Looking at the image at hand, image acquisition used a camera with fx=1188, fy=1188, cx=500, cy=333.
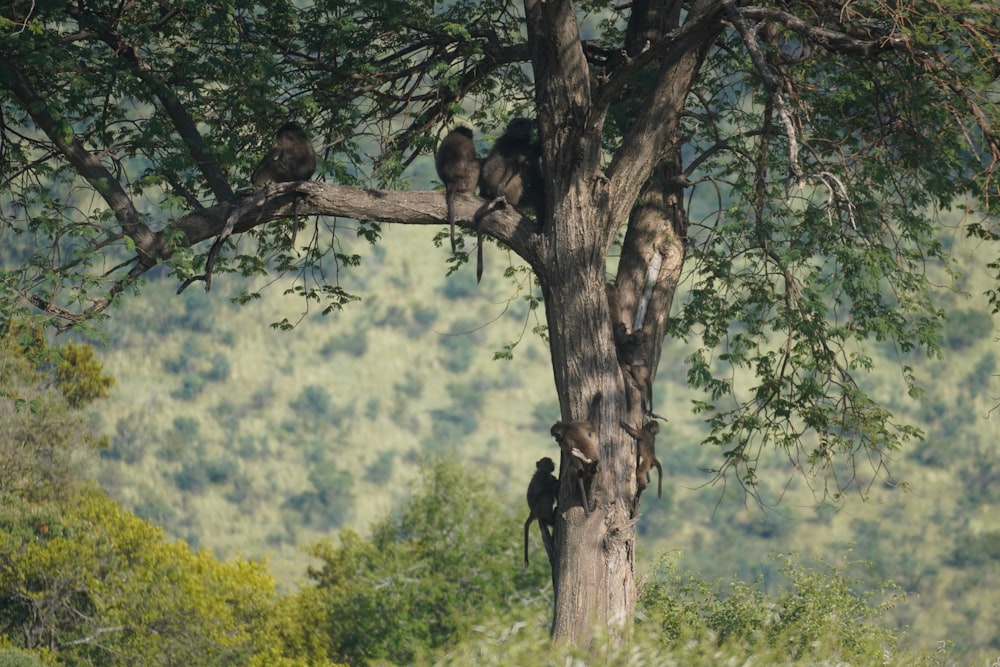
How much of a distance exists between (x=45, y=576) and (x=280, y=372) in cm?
5357

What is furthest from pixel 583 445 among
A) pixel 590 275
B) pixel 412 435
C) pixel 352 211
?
pixel 412 435

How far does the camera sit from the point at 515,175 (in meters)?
Answer: 7.85

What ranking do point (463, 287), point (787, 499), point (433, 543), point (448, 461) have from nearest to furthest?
point (433, 543) < point (448, 461) < point (787, 499) < point (463, 287)

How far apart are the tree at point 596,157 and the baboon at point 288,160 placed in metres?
0.16

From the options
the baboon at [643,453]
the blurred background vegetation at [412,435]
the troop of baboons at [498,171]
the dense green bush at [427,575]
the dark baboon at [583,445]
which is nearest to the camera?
the dark baboon at [583,445]

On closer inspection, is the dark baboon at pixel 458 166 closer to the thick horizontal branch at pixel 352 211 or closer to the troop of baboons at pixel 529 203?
the troop of baboons at pixel 529 203

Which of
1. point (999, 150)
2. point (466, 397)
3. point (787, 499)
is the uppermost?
point (466, 397)

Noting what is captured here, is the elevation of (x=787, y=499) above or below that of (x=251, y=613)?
above

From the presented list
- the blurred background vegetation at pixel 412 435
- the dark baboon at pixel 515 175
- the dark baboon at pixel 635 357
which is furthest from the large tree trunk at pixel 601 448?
the blurred background vegetation at pixel 412 435

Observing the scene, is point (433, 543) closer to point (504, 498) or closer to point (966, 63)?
point (504, 498)

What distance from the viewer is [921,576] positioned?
172 ft

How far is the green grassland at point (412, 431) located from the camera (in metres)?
55.7

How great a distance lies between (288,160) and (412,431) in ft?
201

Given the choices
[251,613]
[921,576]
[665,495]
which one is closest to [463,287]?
[665,495]
